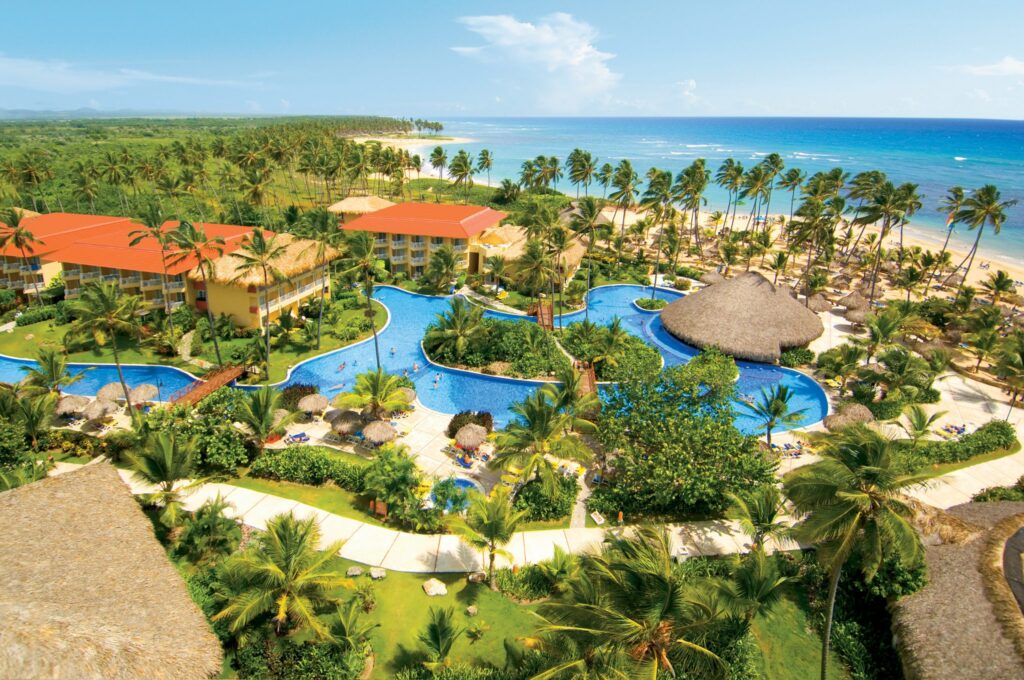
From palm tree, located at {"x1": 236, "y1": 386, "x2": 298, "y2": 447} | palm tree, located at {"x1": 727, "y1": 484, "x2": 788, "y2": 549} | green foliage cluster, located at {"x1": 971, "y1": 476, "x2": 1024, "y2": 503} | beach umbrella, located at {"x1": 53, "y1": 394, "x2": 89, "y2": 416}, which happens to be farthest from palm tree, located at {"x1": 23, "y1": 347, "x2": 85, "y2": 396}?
green foliage cluster, located at {"x1": 971, "y1": 476, "x2": 1024, "y2": 503}

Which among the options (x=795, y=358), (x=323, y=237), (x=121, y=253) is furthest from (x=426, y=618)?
(x=121, y=253)

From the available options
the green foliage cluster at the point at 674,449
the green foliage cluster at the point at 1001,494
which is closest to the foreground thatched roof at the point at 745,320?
the green foliage cluster at the point at 674,449

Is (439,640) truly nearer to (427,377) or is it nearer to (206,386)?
(427,377)

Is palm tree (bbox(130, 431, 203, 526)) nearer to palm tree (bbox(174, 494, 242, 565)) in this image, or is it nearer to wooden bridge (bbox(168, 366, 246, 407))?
palm tree (bbox(174, 494, 242, 565))

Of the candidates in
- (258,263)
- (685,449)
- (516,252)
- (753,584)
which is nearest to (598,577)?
(753,584)

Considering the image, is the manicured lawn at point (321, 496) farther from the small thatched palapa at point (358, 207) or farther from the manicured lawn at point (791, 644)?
the small thatched palapa at point (358, 207)
